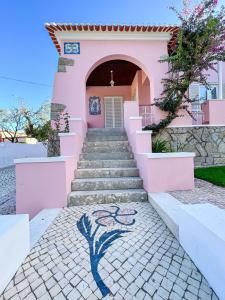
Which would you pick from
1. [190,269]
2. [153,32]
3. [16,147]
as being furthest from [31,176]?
[16,147]

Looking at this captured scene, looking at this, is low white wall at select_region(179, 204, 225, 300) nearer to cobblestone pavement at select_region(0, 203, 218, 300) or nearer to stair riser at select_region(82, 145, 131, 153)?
cobblestone pavement at select_region(0, 203, 218, 300)

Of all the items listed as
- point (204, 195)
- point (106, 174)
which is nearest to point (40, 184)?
point (106, 174)

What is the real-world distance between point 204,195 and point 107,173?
95.3 inches

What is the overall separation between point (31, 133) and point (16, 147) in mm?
7198

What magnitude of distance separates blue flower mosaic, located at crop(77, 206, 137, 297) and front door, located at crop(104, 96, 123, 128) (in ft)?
28.0

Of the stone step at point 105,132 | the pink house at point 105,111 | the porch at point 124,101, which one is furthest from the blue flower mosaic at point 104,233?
the porch at point 124,101

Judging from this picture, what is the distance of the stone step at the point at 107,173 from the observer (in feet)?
17.2

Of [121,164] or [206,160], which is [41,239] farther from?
[206,160]

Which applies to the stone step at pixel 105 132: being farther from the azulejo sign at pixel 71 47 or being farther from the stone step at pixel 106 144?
the azulejo sign at pixel 71 47

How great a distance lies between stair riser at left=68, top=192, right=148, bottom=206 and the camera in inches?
170

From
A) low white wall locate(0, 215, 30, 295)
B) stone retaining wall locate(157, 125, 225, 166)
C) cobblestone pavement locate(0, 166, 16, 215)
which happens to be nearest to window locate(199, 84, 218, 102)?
stone retaining wall locate(157, 125, 225, 166)

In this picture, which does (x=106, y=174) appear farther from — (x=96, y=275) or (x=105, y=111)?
(x=105, y=111)

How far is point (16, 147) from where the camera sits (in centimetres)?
1499

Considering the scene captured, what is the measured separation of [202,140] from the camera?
25.4 ft
